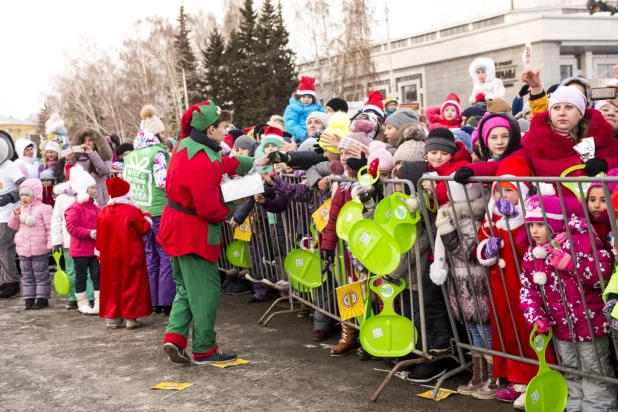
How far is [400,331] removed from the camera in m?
5.14

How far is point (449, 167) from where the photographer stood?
17.0 ft

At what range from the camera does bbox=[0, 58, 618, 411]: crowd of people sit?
13.9ft

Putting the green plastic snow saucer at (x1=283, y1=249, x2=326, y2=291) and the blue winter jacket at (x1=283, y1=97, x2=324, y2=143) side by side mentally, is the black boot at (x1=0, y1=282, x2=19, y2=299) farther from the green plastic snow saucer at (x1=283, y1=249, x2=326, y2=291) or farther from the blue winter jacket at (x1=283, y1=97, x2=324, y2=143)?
the green plastic snow saucer at (x1=283, y1=249, x2=326, y2=291)

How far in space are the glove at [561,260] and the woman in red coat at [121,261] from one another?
15.8 ft

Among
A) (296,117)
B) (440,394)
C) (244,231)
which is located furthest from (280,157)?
(296,117)

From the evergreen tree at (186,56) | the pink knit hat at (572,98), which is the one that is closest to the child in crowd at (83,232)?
the pink knit hat at (572,98)

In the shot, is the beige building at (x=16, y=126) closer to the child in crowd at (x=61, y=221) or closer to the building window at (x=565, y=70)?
the building window at (x=565, y=70)

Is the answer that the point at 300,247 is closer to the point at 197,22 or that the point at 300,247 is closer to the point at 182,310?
the point at 182,310

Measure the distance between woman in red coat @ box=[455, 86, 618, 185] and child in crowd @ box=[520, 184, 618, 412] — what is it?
1.65ft

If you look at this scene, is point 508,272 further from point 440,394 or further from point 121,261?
point 121,261

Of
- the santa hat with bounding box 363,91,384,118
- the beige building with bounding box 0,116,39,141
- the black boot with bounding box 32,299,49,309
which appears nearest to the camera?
the santa hat with bounding box 363,91,384,118

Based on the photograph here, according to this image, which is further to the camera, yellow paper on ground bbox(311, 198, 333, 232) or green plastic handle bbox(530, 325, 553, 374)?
yellow paper on ground bbox(311, 198, 333, 232)

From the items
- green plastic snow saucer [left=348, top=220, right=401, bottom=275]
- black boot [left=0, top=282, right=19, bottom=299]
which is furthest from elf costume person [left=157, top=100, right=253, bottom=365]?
black boot [left=0, top=282, right=19, bottom=299]

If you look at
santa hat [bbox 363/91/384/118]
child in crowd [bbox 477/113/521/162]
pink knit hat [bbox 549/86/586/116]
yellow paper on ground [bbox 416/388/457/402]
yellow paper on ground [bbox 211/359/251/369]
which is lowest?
yellow paper on ground [bbox 416/388/457/402]
